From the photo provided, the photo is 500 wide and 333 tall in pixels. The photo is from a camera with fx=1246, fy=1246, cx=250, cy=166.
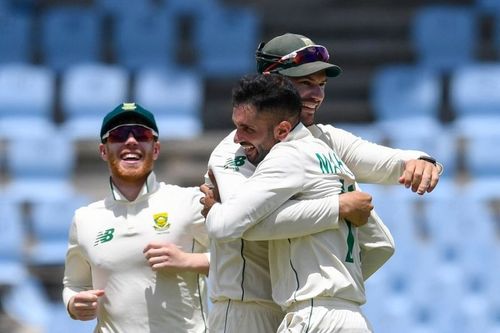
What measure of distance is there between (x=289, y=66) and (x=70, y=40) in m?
8.33

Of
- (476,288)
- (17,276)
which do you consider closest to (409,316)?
(476,288)

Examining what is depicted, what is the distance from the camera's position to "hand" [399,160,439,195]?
371 centimetres

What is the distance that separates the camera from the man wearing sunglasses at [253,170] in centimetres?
374

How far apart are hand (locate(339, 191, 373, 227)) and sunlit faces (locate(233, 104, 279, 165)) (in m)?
0.28

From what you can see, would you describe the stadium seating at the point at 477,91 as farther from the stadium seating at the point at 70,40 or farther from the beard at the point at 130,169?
the beard at the point at 130,169

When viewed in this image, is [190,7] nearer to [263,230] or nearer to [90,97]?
[90,97]

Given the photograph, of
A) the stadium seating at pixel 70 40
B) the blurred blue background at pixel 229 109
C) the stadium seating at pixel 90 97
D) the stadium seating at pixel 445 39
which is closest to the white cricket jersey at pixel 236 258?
the blurred blue background at pixel 229 109

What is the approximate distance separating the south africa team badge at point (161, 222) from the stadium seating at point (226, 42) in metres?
7.12

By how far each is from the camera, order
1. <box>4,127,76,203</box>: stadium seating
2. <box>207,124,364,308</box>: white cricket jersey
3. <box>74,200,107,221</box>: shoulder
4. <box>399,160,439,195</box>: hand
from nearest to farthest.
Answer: <box>207,124,364,308</box>: white cricket jersey < <box>399,160,439,195</box>: hand < <box>74,200,107,221</box>: shoulder < <box>4,127,76,203</box>: stadium seating

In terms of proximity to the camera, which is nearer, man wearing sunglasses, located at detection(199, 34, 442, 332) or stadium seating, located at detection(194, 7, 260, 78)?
man wearing sunglasses, located at detection(199, 34, 442, 332)

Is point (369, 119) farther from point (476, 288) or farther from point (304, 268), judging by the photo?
point (304, 268)

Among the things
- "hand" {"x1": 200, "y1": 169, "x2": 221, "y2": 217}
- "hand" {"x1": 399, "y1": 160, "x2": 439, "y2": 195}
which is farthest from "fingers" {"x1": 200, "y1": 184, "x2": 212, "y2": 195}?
"hand" {"x1": 399, "y1": 160, "x2": 439, "y2": 195}

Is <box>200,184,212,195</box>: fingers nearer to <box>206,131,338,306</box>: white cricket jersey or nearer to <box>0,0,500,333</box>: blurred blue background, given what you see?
<box>206,131,338,306</box>: white cricket jersey

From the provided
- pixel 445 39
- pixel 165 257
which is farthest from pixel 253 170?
pixel 445 39
